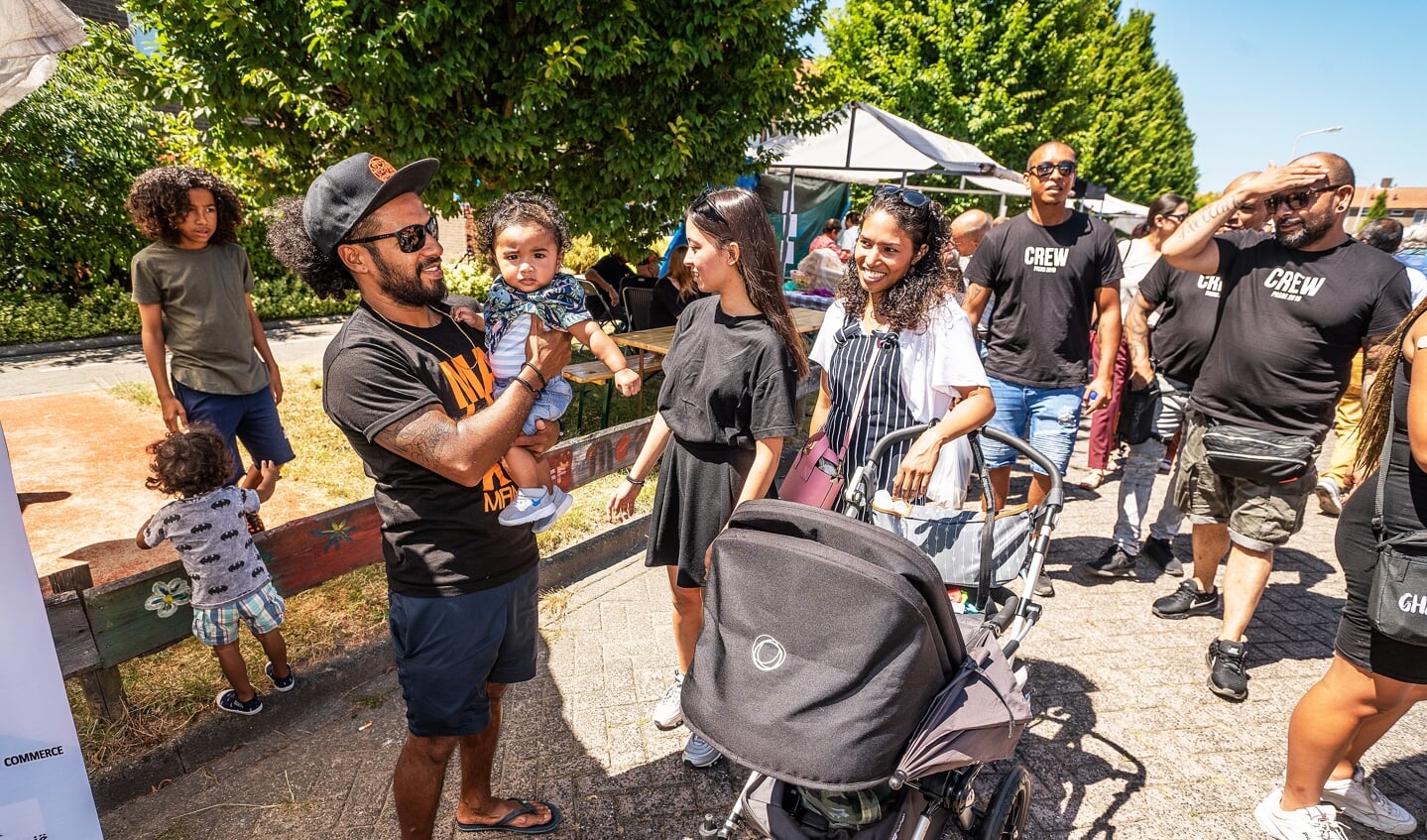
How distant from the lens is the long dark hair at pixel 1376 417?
97.2 inches

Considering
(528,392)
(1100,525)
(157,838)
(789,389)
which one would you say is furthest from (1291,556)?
(157,838)

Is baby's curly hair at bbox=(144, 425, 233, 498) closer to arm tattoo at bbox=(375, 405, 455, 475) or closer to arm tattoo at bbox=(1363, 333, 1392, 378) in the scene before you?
arm tattoo at bbox=(375, 405, 455, 475)

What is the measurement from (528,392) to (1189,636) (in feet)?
13.1

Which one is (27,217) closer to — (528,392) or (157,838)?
(157,838)

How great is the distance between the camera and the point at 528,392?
205 centimetres

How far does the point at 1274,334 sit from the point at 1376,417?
84 centimetres

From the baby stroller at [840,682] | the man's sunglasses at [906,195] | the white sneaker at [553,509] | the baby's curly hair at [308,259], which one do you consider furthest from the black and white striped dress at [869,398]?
Answer: the baby's curly hair at [308,259]

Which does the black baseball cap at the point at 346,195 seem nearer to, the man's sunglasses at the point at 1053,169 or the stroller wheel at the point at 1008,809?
the stroller wheel at the point at 1008,809

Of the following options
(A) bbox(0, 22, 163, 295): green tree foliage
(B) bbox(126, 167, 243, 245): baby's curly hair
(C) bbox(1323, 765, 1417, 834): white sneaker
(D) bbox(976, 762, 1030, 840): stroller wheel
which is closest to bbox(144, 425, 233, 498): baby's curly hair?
(B) bbox(126, 167, 243, 245): baby's curly hair

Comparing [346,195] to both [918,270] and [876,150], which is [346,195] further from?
[876,150]

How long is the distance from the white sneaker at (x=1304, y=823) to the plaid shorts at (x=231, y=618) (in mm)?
4046

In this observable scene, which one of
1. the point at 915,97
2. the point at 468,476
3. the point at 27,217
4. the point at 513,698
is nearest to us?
the point at 468,476

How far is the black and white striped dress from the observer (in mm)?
2861

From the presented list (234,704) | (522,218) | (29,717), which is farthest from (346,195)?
(234,704)
